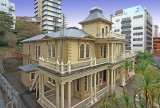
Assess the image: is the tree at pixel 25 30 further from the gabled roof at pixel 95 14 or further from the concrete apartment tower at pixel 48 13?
the gabled roof at pixel 95 14

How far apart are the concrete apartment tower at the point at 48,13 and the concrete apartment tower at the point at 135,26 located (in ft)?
112

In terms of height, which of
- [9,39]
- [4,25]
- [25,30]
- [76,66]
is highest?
[4,25]

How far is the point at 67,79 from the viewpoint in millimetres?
11883

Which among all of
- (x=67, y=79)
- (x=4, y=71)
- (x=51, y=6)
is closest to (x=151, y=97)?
(x=67, y=79)

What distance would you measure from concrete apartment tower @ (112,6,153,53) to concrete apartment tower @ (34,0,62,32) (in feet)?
112

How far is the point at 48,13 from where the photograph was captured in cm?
6981

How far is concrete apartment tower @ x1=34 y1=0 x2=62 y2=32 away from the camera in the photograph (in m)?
69.6

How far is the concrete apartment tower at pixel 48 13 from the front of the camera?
69.6 metres

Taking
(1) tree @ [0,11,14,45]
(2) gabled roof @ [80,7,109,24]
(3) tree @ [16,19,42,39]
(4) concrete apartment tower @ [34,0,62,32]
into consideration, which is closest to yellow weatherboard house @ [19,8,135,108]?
(2) gabled roof @ [80,7,109,24]

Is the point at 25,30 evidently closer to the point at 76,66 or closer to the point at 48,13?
the point at 48,13

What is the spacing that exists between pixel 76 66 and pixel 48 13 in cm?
6310

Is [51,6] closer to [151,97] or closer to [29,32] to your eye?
[29,32]

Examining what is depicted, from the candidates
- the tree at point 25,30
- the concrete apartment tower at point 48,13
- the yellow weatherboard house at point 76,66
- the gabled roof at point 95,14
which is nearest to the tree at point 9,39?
the tree at point 25,30

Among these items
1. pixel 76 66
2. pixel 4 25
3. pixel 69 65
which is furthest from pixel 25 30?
pixel 69 65
